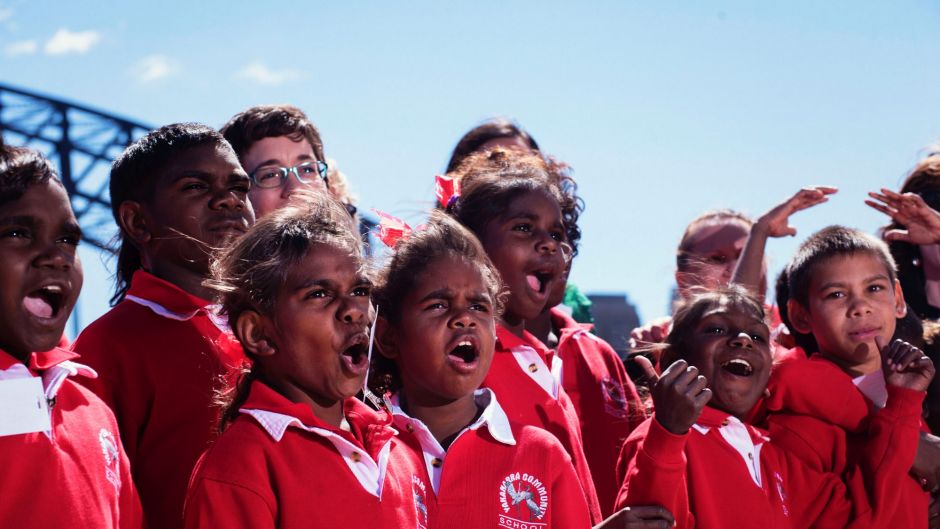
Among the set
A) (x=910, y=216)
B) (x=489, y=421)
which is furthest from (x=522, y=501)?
(x=910, y=216)

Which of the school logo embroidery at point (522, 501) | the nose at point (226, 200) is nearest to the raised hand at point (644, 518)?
the school logo embroidery at point (522, 501)

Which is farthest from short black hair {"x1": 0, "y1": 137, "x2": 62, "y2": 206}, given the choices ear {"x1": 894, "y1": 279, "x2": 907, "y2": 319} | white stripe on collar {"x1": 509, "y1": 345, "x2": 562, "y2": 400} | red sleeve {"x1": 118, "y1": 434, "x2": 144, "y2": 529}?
ear {"x1": 894, "y1": 279, "x2": 907, "y2": 319}

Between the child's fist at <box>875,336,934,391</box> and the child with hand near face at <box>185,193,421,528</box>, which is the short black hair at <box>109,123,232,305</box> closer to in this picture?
the child with hand near face at <box>185,193,421,528</box>

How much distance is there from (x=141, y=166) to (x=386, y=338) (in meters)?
0.89

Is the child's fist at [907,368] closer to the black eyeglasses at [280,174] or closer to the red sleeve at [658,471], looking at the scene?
the red sleeve at [658,471]

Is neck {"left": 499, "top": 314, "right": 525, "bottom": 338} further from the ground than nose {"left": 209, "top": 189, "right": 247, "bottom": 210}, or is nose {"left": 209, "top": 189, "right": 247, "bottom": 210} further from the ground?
nose {"left": 209, "top": 189, "right": 247, "bottom": 210}

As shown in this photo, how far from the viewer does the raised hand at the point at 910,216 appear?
4234 millimetres

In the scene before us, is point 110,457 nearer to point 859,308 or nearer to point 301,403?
point 301,403

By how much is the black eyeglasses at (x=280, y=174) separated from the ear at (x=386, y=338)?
1034 millimetres

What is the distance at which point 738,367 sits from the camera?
338cm

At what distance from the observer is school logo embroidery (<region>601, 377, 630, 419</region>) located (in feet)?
12.2

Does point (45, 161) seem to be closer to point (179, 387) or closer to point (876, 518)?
point (179, 387)

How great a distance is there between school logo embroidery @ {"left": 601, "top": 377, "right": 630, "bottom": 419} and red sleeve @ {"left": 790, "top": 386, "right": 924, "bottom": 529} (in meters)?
0.62

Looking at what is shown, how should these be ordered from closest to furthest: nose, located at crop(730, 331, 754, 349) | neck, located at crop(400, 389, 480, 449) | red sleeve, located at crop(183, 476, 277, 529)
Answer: red sleeve, located at crop(183, 476, 277, 529)
neck, located at crop(400, 389, 480, 449)
nose, located at crop(730, 331, 754, 349)
